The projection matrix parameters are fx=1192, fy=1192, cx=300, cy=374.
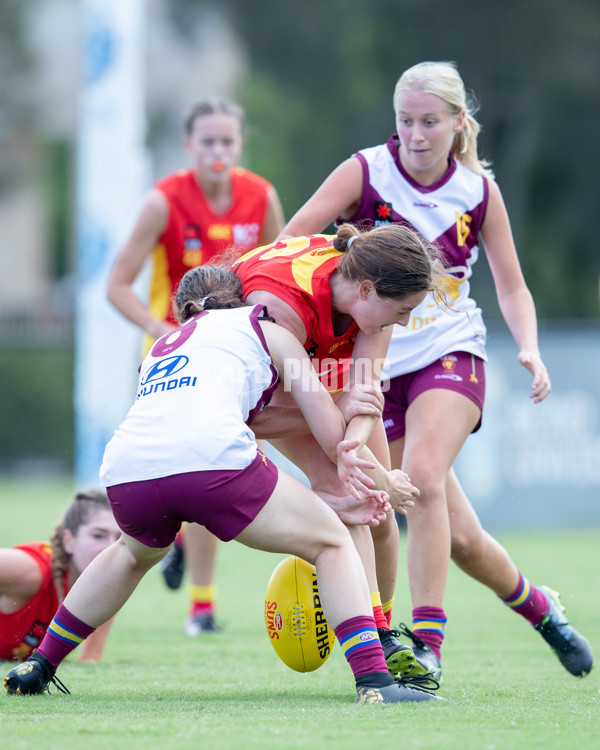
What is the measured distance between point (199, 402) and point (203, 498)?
0.29 m

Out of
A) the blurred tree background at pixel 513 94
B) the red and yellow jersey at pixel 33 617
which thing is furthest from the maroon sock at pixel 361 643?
the blurred tree background at pixel 513 94

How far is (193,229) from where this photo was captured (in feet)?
21.2

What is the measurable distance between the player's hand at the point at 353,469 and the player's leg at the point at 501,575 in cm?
109

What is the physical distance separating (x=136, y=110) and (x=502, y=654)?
26.0ft

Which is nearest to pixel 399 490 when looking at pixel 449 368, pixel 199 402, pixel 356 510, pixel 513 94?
pixel 356 510

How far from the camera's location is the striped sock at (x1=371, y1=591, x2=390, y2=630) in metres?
4.06

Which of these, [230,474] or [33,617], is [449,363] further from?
[33,617]

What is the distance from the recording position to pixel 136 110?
11.7 metres

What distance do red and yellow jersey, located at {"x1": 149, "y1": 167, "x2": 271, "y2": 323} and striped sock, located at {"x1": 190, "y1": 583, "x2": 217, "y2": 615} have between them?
145cm

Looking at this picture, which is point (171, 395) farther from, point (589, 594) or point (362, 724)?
point (589, 594)

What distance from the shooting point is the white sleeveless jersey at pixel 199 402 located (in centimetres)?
355

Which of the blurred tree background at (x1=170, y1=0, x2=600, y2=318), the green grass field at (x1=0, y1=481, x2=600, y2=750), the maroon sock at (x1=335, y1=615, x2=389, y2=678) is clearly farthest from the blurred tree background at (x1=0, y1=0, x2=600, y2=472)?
the maroon sock at (x1=335, y1=615, x2=389, y2=678)

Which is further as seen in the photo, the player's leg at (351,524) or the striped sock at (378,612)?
the striped sock at (378,612)

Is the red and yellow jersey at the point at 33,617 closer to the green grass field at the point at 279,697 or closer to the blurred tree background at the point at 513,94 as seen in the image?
the green grass field at the point at 279,697
